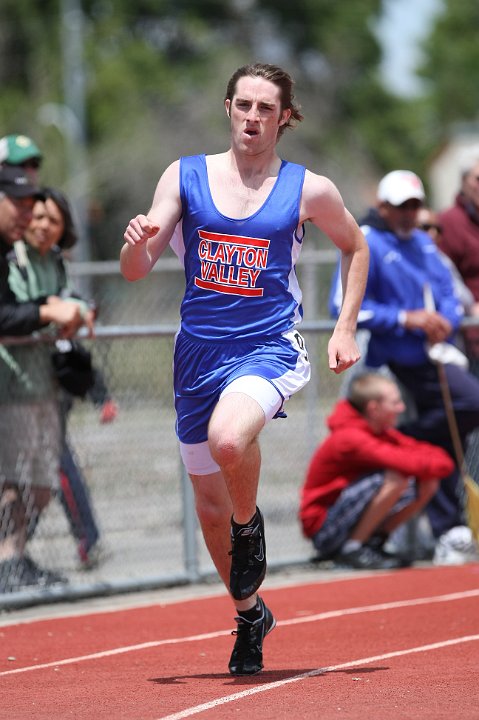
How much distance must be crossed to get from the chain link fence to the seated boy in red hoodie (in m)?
0.39

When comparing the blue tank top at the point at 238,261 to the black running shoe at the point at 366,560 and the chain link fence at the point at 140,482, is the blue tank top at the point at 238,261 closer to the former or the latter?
the chain link fence at the point at 140,482

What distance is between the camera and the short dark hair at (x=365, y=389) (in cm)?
979

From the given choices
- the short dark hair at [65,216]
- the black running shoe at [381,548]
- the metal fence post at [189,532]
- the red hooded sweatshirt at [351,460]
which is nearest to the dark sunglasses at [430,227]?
the red hooded sweatshirt at [351,460]

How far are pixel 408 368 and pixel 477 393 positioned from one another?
49 cm

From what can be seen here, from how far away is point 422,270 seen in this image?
1001 centimetres

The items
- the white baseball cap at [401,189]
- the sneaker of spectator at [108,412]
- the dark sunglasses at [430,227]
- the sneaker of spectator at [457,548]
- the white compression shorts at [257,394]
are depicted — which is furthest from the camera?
the dark sunglasses at [430,227]

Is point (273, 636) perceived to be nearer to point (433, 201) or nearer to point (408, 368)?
point (408, 368)

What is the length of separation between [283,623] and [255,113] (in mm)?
3071

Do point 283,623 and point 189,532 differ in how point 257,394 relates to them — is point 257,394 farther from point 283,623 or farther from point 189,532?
point 189,532

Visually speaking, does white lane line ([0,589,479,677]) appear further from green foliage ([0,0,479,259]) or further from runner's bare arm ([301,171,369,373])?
green foliage ([0,0,479,259])

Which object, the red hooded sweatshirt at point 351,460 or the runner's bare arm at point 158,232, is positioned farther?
the red hooded sweatshirt at point 351,460

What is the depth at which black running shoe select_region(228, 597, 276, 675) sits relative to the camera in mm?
6320

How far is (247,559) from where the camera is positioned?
20.0ft

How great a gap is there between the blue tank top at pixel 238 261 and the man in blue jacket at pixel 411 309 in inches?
137
